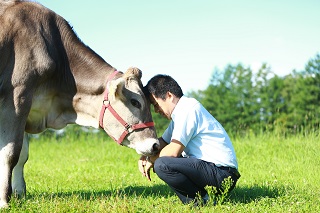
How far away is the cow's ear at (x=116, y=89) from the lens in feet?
22.7

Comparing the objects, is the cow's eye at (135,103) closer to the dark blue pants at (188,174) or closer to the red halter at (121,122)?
the red halter at (121,122)

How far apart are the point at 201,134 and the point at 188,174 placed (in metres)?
0.53

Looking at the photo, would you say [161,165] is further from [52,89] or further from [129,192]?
[52,89]

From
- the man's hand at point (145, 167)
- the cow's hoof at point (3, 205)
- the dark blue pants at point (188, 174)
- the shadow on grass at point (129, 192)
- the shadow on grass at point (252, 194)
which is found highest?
the dark blue pants at point (188, 174)

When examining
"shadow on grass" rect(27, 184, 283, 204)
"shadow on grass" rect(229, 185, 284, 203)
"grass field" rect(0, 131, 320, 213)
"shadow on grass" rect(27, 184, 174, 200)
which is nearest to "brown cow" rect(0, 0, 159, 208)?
"shadow on grass" rect(27, 184, 174, 200)

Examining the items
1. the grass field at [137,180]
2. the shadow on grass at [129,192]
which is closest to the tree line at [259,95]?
the grass field at [137,180]

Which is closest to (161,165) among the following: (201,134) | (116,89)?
(201,134)

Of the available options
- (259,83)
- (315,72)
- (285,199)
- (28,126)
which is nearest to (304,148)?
(285,199)

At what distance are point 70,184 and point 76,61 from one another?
2437mm

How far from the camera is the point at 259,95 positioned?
6319 cm

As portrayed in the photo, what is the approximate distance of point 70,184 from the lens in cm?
891

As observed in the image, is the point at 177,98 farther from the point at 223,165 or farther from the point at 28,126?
the point at 28,126

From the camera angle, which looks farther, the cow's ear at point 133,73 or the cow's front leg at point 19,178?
the cow's front leg at point 19,178

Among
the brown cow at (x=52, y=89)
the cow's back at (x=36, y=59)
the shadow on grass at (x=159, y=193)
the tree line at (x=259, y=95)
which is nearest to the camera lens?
the brown cow at (x=52, y=89)
